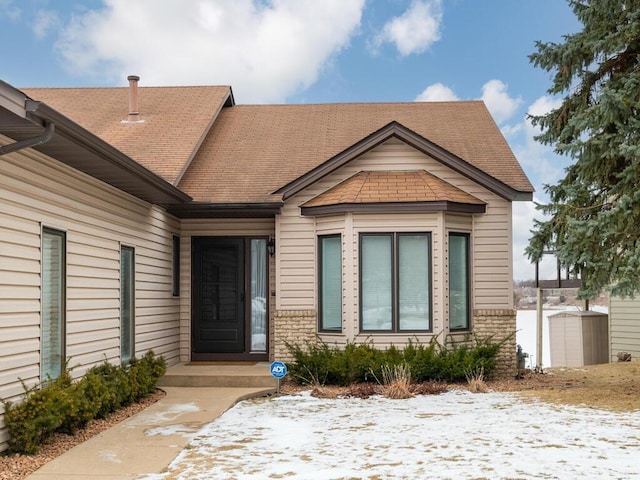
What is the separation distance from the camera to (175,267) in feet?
46.2

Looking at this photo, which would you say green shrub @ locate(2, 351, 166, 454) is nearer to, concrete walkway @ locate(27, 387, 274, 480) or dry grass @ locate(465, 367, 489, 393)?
concrete walkway @ locate(27, 387, 274, 480)

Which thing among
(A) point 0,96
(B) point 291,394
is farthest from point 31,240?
(B) point 291,394

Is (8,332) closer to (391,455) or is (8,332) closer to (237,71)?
(391,455)

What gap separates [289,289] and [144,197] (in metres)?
3.08

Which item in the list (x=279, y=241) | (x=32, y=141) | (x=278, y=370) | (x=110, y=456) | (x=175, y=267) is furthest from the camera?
(x=175, y=267)

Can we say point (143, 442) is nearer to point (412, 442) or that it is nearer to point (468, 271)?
point (412, 442)

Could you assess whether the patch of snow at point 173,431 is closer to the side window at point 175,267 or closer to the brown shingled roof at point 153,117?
the side window at point 175,267

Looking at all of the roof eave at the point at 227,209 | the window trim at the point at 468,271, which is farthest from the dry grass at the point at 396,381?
the roof eave at the point at 227,209

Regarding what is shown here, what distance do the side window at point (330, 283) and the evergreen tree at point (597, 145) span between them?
320 cm

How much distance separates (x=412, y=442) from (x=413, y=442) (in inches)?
0.4

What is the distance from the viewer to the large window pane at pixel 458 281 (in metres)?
12.8

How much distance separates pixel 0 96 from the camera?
6020mm

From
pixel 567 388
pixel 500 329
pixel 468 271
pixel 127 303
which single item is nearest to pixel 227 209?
pixel 127 303

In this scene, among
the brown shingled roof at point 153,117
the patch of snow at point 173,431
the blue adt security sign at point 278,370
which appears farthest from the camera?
the brown shingled roof at point 153,117
